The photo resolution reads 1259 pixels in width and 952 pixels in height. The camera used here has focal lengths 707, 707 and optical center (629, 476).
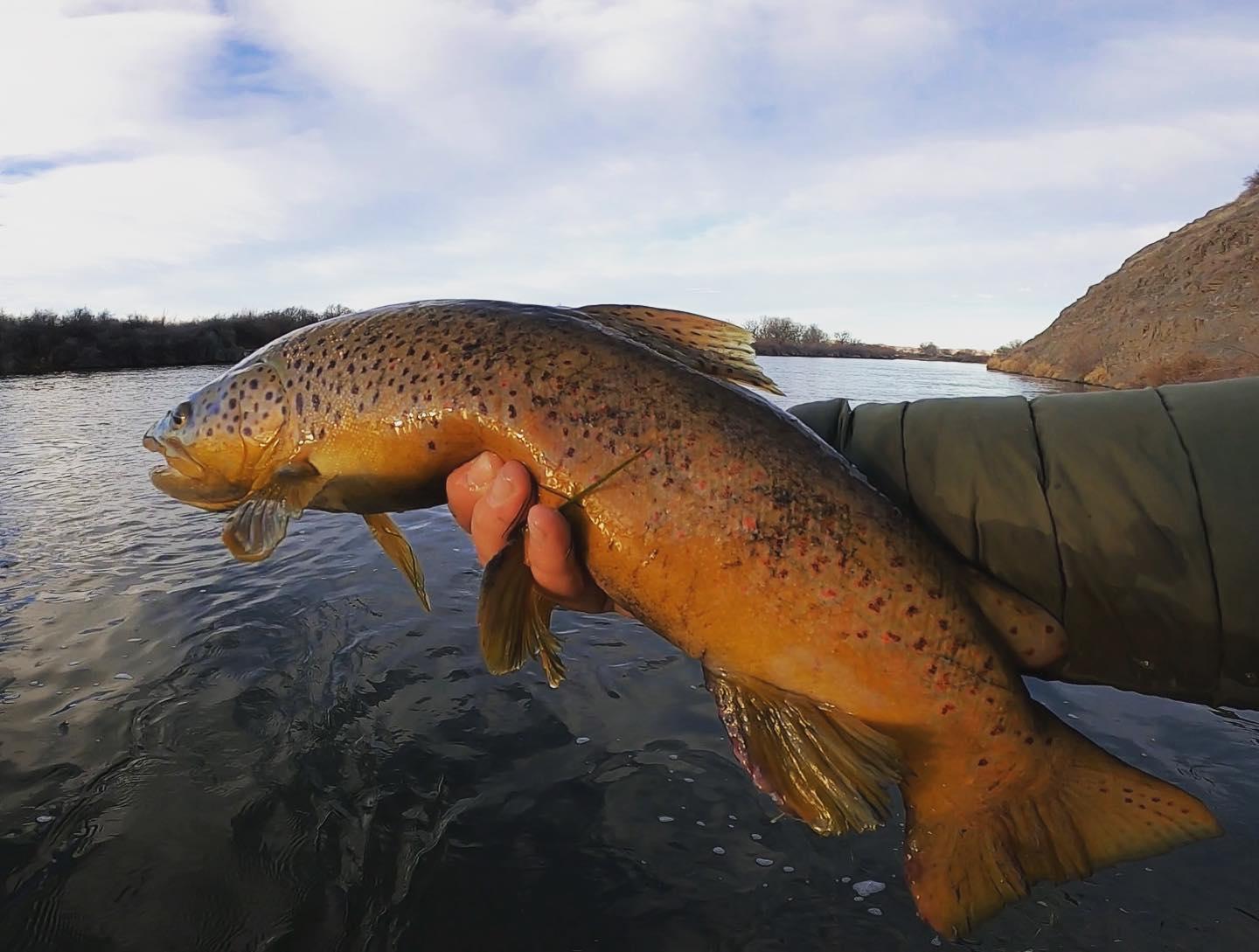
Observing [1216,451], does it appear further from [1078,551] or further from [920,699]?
[920,699]

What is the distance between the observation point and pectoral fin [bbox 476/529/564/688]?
2449mm

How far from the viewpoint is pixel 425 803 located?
3.98 m

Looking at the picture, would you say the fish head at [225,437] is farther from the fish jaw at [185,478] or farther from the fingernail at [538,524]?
the fingernail at [538,524]

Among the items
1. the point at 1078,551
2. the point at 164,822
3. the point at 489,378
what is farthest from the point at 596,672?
the point at 1078,551

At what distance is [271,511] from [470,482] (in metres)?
0.85

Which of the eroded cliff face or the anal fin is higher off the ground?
the eroded cliff face

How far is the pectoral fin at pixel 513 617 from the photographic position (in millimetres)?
2449

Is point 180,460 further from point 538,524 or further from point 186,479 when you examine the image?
point 538,524

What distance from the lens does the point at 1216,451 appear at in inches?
87.1

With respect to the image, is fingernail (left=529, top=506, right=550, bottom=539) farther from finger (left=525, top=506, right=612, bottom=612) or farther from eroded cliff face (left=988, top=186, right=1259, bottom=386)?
eroded cliff face (left=988, top=186, right=1259, bottom=386)

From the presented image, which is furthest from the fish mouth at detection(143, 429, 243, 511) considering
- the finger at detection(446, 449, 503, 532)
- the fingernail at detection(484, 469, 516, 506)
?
the fingernail at detection(484, 469, 516, 506)

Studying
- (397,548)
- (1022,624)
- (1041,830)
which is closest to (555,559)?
(397,548)

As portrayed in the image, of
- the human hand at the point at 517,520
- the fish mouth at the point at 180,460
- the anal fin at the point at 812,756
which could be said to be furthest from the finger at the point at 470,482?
the fish mouth at the point at 180,460

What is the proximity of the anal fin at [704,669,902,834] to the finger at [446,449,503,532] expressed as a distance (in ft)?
3.54
